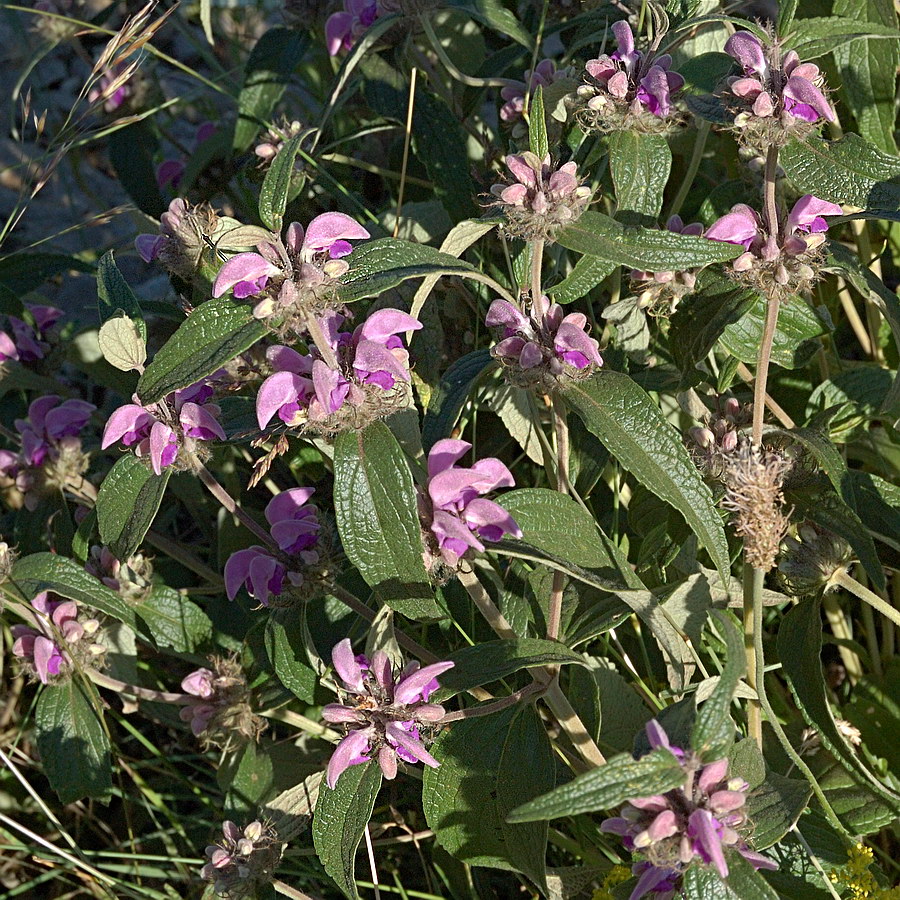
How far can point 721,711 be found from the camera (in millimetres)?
899

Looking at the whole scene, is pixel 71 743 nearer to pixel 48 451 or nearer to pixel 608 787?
pixel 48 451

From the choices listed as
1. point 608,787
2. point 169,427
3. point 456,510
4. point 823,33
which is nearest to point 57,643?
point 169,427

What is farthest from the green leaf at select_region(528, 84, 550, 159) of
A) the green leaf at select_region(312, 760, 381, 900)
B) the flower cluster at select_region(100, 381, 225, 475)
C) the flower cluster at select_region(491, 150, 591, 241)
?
the green leaf at select_region(312, 760, 381, 900)

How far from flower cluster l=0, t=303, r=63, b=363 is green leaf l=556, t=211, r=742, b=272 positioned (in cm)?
106

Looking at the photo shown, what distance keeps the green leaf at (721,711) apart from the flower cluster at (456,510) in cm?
31

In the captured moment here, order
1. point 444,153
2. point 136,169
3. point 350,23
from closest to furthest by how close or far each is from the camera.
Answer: point 444,153 < point 350,23 < point 136,169

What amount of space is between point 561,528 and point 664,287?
342mm

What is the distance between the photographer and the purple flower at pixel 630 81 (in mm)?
1228

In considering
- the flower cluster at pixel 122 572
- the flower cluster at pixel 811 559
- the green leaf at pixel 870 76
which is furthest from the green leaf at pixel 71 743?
the green leaf at pixel 870 76

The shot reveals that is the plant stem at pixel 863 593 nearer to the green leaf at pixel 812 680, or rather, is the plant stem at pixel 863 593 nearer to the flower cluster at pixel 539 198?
→ the green leaf at pixel 812 680

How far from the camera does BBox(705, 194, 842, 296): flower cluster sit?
120cm

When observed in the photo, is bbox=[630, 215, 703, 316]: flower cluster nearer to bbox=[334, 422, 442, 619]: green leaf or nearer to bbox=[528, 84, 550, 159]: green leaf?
bbox=[528, 84, 550, 159]: green leaf

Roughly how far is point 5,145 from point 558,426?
8.88 ft

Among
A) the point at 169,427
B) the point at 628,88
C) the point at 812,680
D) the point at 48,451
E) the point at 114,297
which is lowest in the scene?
the point at 812,680
